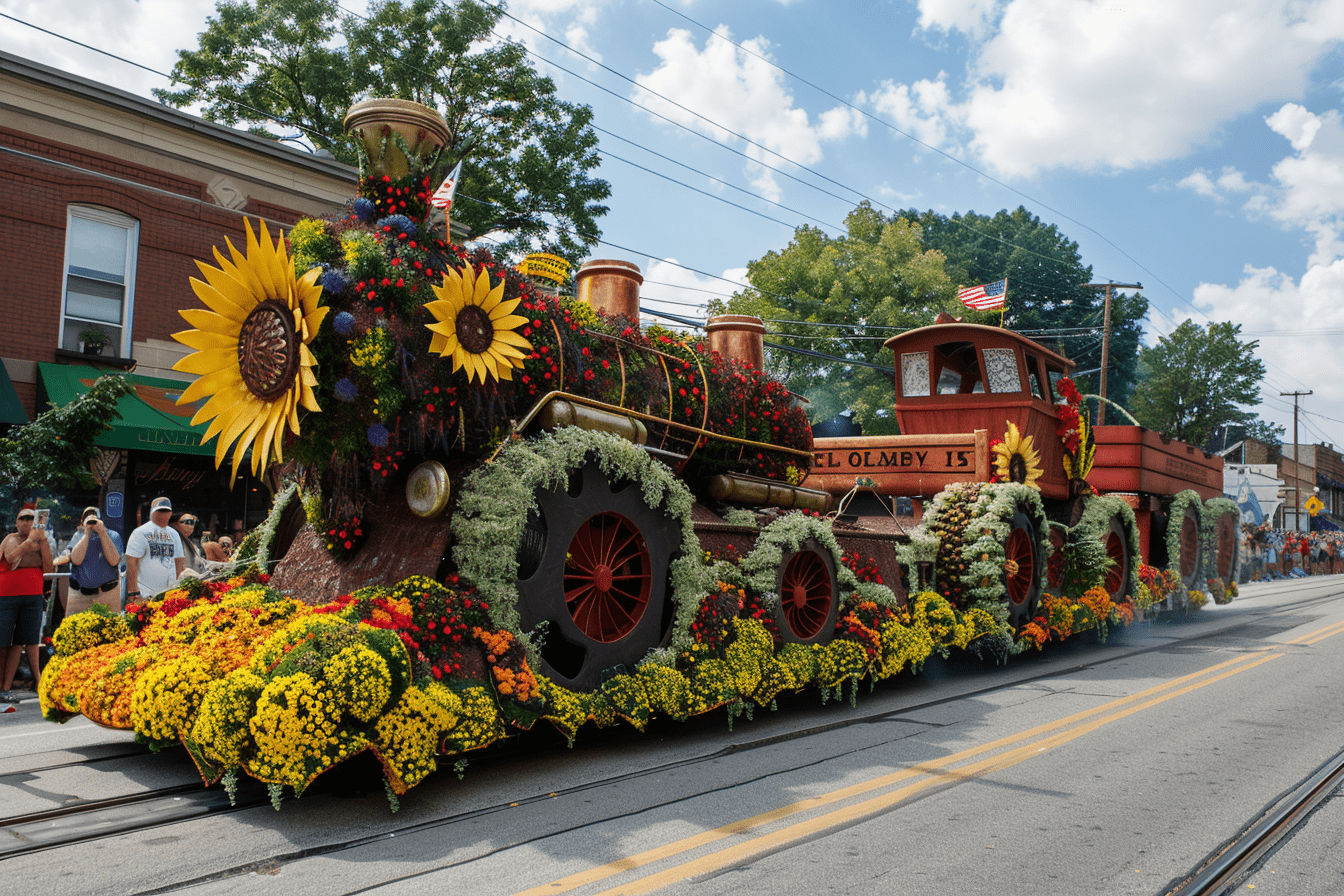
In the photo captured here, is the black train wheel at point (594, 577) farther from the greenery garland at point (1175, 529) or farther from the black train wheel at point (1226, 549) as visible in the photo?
the black train wheel at point (1226, 549)

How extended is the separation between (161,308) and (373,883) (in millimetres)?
12754

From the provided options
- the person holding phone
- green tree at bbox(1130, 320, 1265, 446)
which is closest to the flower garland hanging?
the person holding phone

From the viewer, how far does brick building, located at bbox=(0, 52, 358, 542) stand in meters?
12.8

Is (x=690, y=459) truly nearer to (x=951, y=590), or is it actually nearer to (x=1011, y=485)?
(x=951, y=590)

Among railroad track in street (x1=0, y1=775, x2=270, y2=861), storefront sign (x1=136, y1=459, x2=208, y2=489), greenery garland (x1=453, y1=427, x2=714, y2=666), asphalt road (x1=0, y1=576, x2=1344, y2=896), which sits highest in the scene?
storefront sign (x1=136, y1=459, x2=208, y2=489)

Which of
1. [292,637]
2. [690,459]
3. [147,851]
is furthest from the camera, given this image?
[690,459]

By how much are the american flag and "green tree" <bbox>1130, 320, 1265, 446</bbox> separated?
36.9m

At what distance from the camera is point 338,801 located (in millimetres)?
5020

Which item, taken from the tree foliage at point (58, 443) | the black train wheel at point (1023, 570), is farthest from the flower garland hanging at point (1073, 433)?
the tree foliage at point (58, 443)

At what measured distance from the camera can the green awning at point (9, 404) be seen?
1180 cm

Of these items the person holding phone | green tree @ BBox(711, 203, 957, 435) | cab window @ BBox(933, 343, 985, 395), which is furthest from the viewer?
green tree @ BBox(711, 203, 957, 435)

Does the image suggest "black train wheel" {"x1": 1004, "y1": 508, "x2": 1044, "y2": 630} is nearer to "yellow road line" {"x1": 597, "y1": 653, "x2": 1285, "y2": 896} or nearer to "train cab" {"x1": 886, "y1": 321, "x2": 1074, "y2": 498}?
"train cab" {"x1": 886, "y1": 321, "x2": 1074, "y2": 498}

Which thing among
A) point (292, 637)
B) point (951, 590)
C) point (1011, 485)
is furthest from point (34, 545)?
point (1011, 485)

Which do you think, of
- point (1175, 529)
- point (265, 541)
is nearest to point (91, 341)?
point (265, 541)
